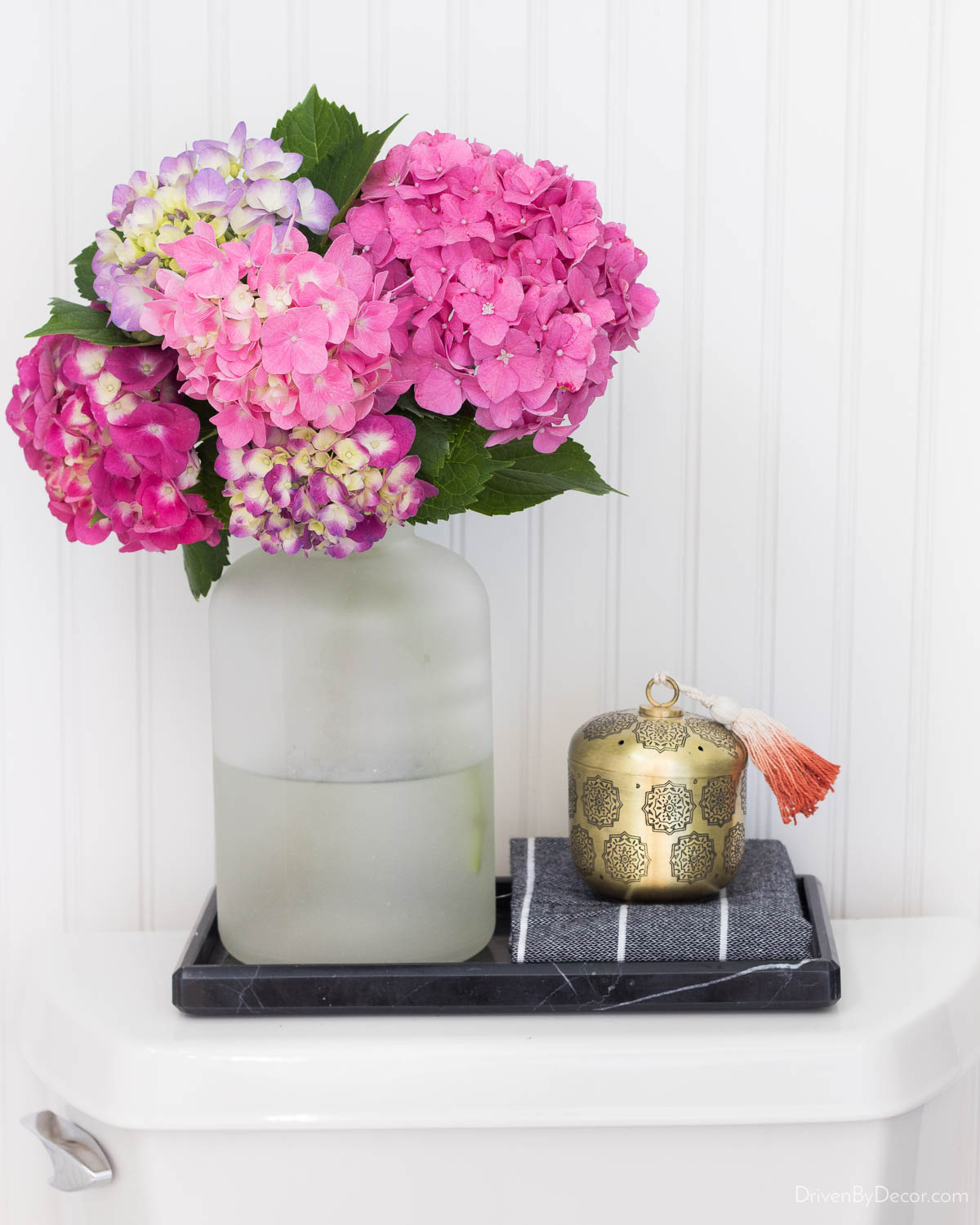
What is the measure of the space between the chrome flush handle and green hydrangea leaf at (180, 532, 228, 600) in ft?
1.20

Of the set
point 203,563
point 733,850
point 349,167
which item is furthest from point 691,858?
point 349,167

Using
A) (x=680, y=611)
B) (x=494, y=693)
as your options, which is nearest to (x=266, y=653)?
(x=494, y=693)

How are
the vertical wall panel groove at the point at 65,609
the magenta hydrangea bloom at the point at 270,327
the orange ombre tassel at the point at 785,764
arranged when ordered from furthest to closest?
the vertical wall panel groove at the point at 65,609, the orange ombre tassel at the point at 785,764, the magenta hydrangea bloom at the point at 270,327

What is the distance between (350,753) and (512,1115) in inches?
9.6

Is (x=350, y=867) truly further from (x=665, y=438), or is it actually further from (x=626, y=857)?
(x=665, y=438)

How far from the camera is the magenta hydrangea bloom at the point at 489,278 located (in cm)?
61

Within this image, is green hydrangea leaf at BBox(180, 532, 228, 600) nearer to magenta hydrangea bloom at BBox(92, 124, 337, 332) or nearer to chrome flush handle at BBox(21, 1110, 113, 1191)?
magenta hydrangea bloom at BBox(92, 124, 337, 332)

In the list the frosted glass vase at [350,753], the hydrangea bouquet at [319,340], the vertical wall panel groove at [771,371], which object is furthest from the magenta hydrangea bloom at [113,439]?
the vertical wall panel groove at [771,371]

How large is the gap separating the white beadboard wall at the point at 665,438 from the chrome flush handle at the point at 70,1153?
0.65 ft

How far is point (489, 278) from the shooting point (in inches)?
24.1

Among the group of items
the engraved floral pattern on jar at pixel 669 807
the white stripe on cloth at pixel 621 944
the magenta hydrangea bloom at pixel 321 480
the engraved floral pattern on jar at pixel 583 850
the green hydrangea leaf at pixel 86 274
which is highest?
the green hydrangea leaf at pixel 86 274

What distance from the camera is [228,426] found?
0.60 metres

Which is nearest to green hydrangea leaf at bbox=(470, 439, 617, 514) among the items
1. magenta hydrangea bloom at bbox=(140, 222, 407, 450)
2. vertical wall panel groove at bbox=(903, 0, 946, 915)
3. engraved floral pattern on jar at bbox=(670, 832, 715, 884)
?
magenta hydrangea bloom at bbox=(140, 222, 407, 450)

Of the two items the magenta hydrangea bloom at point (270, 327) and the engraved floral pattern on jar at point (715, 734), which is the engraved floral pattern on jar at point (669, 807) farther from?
the magenta hydrangea bloom at point (270, 327)
